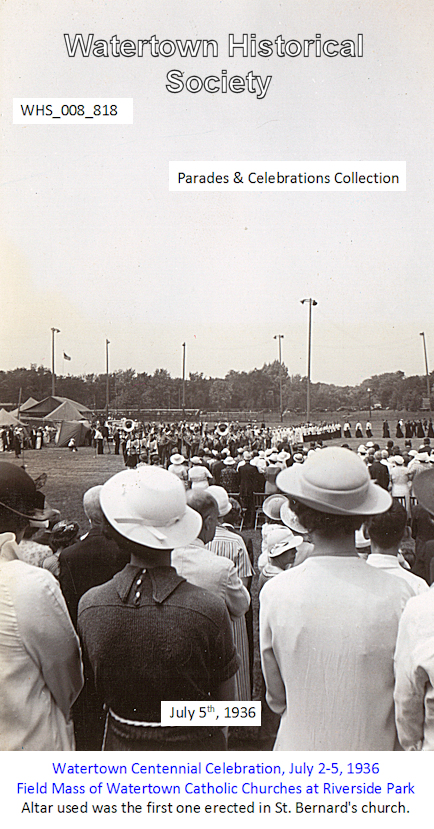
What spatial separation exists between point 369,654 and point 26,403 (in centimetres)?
111

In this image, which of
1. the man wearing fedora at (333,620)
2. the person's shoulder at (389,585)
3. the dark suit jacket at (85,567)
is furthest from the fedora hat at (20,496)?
the person's shoulder at (389,585)

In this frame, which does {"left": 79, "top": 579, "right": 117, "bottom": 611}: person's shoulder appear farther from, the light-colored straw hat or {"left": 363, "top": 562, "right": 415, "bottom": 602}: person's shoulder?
the light-colored straw hat

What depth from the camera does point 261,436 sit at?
1952 millimetres

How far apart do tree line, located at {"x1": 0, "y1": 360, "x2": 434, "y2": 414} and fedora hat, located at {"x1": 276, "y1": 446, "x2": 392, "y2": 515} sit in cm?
60

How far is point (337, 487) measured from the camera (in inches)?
45.7

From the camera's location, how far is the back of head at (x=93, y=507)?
1.51 metres

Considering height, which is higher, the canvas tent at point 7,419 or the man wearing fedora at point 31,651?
the canvas tent at point 7,419

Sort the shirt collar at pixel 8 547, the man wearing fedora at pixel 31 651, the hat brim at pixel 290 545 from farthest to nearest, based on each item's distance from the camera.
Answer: the hat brim at pixel 290 545 < the shirt collar at pixel 8 547 < the man wearing fedora at pixel 31 651

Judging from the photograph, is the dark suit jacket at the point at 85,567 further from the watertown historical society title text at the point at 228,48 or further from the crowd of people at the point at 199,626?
the watertown historical society title text at the point at 228,48

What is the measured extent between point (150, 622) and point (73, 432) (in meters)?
0.83

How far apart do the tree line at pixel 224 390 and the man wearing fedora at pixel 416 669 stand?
0.82m

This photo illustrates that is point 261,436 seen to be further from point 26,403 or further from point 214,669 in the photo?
point 214,669

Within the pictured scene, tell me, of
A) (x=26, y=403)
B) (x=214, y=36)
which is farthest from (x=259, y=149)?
(x=26, y=403)
